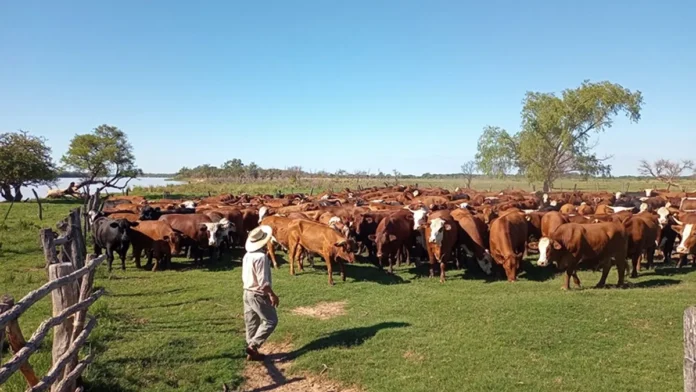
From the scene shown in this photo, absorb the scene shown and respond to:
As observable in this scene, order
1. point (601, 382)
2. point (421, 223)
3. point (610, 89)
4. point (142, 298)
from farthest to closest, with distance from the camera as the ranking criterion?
point (610, 89) < point (421, 223) < point (142, 298) < point (601, 382)

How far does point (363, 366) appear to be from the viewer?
21.7 feet

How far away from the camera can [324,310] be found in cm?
957

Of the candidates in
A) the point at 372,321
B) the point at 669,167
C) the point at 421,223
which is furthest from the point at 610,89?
the point at 372,321

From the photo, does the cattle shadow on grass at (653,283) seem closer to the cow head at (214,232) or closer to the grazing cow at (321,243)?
the grazing cow at (321,243)

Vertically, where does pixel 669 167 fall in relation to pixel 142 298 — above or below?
above

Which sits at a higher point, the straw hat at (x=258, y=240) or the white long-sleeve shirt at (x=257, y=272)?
the straw hat at (x=258, y=240)

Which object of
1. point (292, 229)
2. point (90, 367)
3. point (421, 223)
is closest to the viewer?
A: point (90, 367)

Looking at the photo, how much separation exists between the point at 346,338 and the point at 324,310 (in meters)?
1.95

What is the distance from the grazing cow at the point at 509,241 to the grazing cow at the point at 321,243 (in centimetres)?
369

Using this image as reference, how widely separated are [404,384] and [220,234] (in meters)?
9.83

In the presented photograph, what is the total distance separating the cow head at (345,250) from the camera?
11680 millimetres

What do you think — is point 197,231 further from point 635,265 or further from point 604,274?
point 635,265

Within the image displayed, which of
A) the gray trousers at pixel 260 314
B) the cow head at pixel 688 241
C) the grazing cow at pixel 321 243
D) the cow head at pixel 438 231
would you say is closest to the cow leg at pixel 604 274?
the cow head at pixel 688 241

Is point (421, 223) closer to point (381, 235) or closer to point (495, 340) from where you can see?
point (381, 235)
